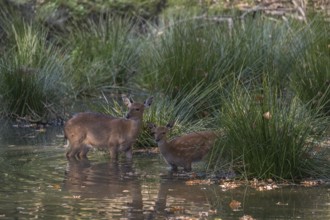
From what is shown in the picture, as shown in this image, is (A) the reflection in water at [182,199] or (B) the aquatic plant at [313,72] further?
(B) the aquatic plant at [313,72]

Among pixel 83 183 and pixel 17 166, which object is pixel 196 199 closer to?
pixel 83 183

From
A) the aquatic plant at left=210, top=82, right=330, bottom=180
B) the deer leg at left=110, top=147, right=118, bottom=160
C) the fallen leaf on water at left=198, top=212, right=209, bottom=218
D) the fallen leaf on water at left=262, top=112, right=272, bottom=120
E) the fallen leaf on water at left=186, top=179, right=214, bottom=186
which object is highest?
the fallen leaf on water at left=262, top=112, right=272, bottom=120

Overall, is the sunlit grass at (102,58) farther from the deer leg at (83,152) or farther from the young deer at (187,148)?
the young deer at (187,148)

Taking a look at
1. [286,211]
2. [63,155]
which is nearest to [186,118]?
[63,155]

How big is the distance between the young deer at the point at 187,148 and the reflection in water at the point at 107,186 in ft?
1.57

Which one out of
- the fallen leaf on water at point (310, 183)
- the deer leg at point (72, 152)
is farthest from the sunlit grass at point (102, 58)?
the fallen leaf on water at point (310, 183)

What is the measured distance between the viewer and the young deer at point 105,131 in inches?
491

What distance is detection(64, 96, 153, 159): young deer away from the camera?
40.9ft

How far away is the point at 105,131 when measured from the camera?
12477mm

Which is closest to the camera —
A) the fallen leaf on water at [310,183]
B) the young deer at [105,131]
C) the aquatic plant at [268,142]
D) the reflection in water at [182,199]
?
the reflection in water at [182,199]

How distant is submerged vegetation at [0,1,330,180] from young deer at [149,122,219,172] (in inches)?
11.8

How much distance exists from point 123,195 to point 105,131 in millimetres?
2979

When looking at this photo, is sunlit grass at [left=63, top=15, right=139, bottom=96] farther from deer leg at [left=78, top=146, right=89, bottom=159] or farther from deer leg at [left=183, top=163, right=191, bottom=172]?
deer leg at [left=183, top=163, right=191, bottom=172]

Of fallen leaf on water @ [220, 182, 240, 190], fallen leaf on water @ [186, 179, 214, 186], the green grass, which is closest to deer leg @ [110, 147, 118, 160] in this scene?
fallen leaf on water @ [186, 179, 214, 186]
